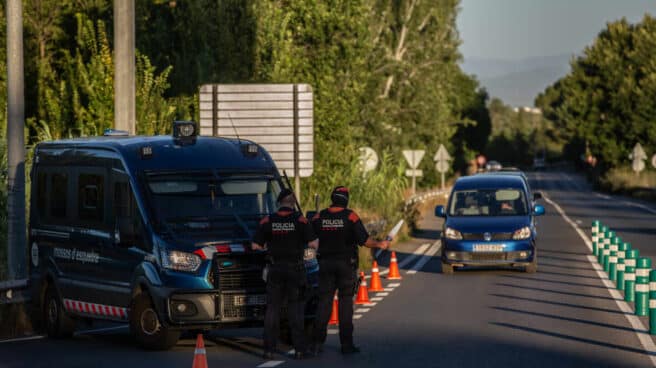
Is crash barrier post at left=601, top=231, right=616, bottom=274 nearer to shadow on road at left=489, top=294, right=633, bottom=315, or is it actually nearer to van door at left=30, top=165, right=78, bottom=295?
shadow on road at left=489, top=294, right=633, bottom=315

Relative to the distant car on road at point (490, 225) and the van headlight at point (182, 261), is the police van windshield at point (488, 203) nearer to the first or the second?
the distant car on road at point (490, 225)

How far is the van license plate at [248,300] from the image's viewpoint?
45.9 ft

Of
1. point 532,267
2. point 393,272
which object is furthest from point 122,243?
point 532,267

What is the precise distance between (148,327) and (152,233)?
978mm

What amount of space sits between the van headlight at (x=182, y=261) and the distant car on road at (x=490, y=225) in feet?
36.9

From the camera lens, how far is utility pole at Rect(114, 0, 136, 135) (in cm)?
1994

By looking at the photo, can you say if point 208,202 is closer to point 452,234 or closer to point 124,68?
point 124,68

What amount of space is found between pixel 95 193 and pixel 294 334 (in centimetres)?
333

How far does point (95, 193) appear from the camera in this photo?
15547 mm

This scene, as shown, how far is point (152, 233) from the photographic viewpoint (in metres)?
14.3

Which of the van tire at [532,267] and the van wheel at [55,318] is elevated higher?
the van wheel at [55,318]

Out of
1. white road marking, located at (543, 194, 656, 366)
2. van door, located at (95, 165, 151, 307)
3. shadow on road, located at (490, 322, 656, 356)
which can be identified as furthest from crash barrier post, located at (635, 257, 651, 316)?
van door, located at (95, 165, 151, 307)

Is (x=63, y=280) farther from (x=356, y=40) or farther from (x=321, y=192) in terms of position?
(x=356, y=40)

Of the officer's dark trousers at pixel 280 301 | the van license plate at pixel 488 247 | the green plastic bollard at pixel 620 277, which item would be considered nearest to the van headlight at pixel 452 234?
the van license plate at pixel 488 247
